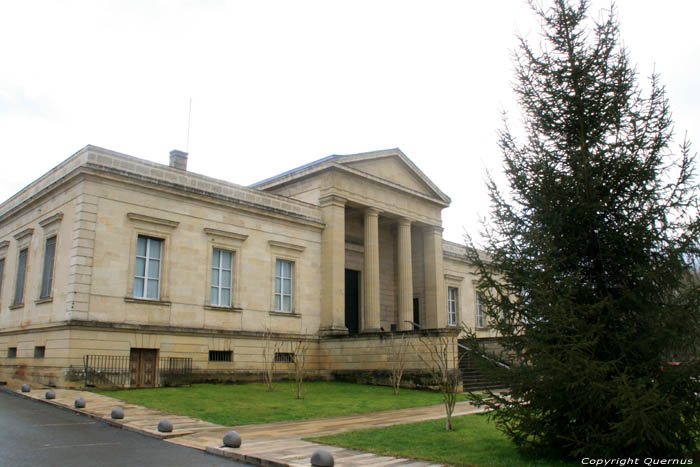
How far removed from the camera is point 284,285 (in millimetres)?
27078

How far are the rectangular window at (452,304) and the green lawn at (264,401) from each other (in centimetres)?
1667

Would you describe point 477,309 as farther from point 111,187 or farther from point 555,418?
point 555,418

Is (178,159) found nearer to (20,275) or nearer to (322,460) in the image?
(20,275)

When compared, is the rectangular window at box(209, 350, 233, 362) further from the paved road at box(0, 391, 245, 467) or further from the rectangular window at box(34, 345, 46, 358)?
the paved road at box(0, 391, 245, 467)

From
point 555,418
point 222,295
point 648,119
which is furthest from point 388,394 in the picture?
point 648,119

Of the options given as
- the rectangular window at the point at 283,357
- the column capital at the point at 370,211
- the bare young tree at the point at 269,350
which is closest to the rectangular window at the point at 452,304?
the column capital at the point at 370,211

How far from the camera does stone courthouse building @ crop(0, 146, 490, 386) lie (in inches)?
805

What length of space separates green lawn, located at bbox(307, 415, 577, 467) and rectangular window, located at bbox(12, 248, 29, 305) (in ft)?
61.1

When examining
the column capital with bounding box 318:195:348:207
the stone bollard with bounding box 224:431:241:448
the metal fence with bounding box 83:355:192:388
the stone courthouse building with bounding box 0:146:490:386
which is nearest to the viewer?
the stone bollard with bounding box 224:431:241:448

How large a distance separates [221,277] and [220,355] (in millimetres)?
3315

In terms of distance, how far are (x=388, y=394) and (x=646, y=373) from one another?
1327cm

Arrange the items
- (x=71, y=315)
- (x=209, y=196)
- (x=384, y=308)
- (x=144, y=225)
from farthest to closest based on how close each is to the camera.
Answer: (x=384, y=308) < (x=209, y=196) < (x=144, y=225) < (x=71, y=315)

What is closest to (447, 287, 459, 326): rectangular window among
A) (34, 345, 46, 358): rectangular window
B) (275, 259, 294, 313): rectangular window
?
(275, 259, 294, 313): rectangular window

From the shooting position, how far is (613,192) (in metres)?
9.26
